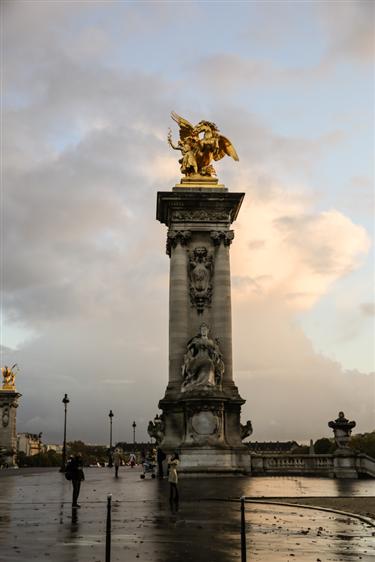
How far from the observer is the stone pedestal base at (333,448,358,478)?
3950 centimetres

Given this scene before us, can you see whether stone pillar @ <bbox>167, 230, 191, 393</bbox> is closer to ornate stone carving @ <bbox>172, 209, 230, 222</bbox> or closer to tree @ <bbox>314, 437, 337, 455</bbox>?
ornate stone carving @ <bbox>172, 209, 230, 222</bbox>

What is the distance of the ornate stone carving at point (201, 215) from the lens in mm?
44812

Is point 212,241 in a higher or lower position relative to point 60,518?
higher

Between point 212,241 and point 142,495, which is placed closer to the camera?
point 142,495

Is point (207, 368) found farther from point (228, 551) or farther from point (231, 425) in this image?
point (228, 551)

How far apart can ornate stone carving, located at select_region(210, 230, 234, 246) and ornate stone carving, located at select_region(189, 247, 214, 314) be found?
0.85 meters

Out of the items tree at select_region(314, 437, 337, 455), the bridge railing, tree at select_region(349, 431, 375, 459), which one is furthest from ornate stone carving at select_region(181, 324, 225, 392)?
tree at select_region(314, 437, 337, 455)

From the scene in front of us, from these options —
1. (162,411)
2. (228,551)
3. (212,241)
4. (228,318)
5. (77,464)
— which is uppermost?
(212,241)

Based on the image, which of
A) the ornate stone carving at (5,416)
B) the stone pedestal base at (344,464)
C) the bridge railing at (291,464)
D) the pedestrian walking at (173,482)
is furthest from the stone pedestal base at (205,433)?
the ornate stone carving at (5,416)

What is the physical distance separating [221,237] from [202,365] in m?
8.49

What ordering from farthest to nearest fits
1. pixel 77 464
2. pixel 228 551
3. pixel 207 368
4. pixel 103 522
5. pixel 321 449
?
pixel 321 449 < pixel 207 368 < pixel 77 464 < pixel 103 522 < pixel 228 551

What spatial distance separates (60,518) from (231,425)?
22491 millimetres

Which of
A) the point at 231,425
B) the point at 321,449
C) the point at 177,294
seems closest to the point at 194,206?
the point at 177,294

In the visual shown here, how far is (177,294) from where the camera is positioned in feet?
143
